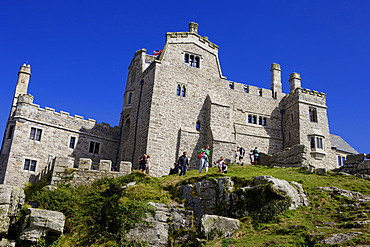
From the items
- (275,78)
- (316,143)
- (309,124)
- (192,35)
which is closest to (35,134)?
(192,35)

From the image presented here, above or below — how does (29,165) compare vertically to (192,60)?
below

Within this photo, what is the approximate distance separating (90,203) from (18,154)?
15.7m

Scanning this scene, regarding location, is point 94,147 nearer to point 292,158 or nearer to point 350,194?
point 292,158

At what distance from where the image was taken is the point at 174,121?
1362 inches

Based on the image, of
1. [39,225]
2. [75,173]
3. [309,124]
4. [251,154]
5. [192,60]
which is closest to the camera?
[39,225]

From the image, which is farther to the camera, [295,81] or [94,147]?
[295,81]

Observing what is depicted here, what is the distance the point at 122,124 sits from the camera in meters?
40.3

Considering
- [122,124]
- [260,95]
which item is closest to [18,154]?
[122,124]

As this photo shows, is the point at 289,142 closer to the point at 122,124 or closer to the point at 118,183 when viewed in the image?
the point at 122,124

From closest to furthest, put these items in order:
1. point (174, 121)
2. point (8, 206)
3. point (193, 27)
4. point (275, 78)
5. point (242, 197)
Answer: point (8, 206) → point (242, 197) → point (174, 121) → point (193, 27) → point (275, 78)

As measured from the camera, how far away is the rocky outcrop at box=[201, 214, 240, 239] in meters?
17.1

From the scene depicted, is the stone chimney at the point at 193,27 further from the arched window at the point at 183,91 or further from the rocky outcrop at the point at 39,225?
the rocky outcrop at the point at 39,225

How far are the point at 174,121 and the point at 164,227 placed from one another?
17.2 metres

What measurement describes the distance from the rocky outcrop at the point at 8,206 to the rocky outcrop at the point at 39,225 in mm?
921
